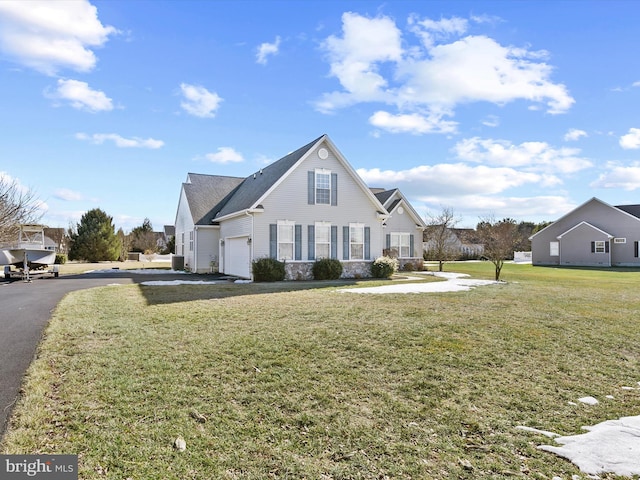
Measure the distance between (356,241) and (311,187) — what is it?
12.4 feet

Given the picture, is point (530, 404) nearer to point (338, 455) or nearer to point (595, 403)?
point (595, 403)

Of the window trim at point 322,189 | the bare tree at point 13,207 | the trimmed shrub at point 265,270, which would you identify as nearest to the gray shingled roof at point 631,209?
the window trim at point 322,189

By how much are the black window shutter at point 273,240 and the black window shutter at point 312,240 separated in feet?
5.65

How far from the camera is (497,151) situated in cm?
1948

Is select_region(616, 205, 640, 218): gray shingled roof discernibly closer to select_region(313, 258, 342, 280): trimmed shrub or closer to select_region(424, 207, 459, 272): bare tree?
select_region(424, 207, 459, 272): bare tree

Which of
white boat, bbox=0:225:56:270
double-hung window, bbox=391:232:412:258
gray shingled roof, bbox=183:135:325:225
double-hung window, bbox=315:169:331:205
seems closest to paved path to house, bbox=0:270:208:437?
white boat, bbox=0:225:56:270

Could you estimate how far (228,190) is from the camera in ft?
93.0

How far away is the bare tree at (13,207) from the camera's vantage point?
77.2 feet

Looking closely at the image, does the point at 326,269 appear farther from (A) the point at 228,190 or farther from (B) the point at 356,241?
(A) the point at 228,190

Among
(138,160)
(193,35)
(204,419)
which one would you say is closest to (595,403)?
(204,419)

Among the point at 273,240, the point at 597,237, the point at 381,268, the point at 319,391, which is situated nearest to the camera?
the point at 319,391

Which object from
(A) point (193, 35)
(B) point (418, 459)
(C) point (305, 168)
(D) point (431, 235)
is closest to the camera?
(B) point (418, 459)

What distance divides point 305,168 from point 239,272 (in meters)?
6.46

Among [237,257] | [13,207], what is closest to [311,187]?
[237,257]
